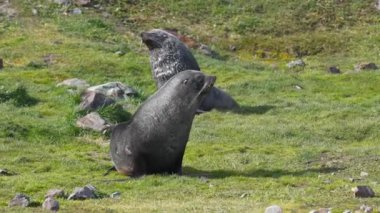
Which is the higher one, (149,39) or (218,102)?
(149,39)

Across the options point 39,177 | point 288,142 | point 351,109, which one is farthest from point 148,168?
point 351,109

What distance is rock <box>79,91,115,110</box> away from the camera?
24.8 meters

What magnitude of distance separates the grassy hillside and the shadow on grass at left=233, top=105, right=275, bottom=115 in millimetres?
49

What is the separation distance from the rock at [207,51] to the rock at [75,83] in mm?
9921

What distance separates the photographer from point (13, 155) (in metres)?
19.9

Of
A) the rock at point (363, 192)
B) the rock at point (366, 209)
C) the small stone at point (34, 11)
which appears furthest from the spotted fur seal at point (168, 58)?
the small stone at point (34, 11)

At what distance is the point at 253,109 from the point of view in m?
27.8

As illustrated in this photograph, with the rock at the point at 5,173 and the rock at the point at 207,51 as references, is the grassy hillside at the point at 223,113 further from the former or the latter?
the rock at the point at 207,51

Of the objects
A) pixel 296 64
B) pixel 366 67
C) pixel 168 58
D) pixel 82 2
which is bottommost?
pixel 82 2

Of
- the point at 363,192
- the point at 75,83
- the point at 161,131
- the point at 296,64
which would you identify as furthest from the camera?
the point at 296,64

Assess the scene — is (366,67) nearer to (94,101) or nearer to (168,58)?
(168,58)

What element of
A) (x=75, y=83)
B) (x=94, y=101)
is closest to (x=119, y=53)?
(x=75, y=83)

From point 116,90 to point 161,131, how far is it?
11.2 meters

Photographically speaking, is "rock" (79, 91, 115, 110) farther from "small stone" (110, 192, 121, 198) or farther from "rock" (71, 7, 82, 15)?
"rock" (71, 7, 82, 15)
